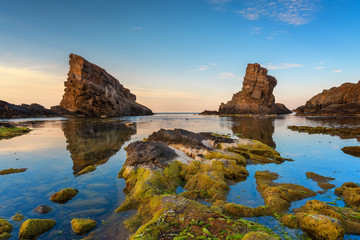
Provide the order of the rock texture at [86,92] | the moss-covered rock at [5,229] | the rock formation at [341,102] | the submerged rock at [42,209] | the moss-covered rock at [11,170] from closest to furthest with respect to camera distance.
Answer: the moss-covered rock at [5,229] < the submerged rock at [42,209] < the moss-covered rock at [11,170] < the rock texture at [86,92] < the rock formation at [341,102]

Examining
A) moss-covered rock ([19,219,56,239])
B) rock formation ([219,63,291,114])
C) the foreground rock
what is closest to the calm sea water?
moss-covered rock ([19,219,56,239])

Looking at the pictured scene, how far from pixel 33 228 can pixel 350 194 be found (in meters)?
12.1

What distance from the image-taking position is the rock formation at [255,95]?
132 m

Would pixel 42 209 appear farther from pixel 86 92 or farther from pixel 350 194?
pixel 86 92

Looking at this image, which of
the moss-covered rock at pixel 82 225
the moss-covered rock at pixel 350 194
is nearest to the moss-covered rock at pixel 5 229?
the moss-covered rock at pixel 82 225

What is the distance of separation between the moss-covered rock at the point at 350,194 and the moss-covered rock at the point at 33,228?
1106cm

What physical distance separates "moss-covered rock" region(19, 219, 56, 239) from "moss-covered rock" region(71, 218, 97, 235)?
0.76m

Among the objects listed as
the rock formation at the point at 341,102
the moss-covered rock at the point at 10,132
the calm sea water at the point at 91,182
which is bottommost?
the calm sea water at the point at 91,182

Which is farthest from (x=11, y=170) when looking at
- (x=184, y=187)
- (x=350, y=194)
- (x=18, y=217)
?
(x=350, y=194)

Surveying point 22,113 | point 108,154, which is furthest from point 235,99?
point 108,154

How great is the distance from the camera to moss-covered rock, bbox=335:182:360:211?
7363 millimetres

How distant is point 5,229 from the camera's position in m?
5.81

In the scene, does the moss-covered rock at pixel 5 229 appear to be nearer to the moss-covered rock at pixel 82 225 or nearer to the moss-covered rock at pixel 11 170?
the moss-covered rock at pixel 82 225

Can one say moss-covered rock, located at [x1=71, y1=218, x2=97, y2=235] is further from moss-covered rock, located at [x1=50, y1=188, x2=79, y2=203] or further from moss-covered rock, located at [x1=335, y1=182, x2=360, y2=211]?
moss-covered rock, located at [x1=335, y1=182, x2=360, y2=211]
